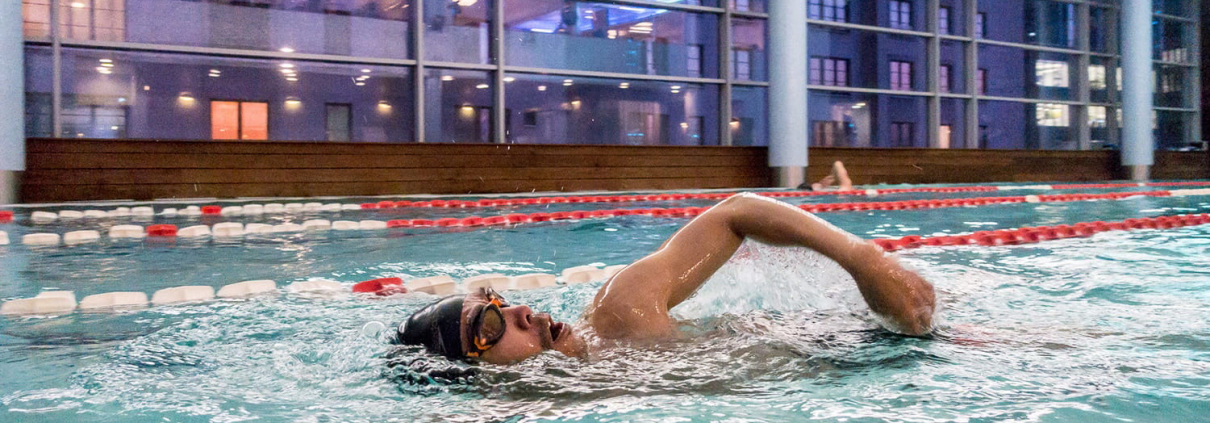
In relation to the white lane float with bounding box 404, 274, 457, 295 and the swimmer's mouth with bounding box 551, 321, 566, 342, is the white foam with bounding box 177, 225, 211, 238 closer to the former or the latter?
the white lane float with bounding box 404, 274, 457, 295

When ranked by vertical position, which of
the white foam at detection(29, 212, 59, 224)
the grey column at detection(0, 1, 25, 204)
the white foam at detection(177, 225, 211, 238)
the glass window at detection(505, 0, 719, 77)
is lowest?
the white foam at detection(177, 225, 211, 238)

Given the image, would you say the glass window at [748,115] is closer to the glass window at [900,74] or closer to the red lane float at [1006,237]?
the glass window at [900,74]

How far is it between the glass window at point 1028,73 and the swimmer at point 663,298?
68.5 feet

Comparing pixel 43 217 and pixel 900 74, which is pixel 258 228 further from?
pixel 900 74

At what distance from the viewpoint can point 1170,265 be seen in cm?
454

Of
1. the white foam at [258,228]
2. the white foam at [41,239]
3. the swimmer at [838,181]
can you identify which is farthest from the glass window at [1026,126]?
the white foam at [41,239]

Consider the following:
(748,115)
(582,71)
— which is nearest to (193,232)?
(582,71)

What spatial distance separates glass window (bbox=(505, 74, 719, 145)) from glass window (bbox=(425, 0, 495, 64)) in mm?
1326

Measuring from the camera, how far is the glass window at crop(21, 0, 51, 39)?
11794 millimetres

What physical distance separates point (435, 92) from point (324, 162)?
8.20ft

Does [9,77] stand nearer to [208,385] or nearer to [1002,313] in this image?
[208,385]

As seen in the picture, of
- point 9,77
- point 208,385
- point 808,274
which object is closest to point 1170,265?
point 808,274

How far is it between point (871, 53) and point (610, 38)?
21.3 feet

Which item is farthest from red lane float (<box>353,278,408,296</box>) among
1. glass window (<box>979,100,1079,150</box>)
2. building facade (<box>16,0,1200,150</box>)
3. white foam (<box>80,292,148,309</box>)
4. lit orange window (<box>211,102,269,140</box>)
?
glass window (<box>979,100,1079,150</box>)
